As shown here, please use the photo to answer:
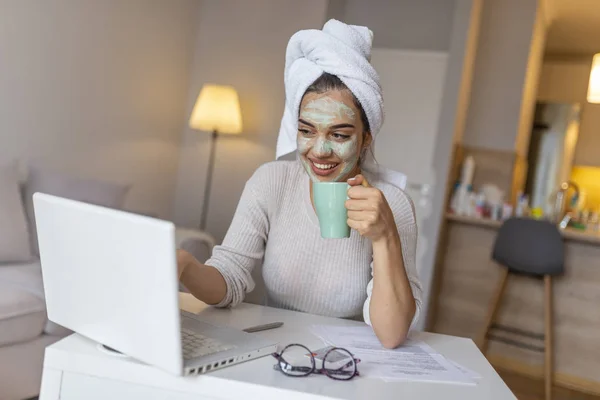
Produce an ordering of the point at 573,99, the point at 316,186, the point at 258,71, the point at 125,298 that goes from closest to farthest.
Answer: the point at 125,298, the point at 316,186, the point at 258,71, the point at 573,99

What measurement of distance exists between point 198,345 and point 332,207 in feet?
0.94

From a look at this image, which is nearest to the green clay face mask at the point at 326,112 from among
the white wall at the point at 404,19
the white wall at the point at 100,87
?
the white wall at the point at 100,87

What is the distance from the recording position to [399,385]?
78 cm

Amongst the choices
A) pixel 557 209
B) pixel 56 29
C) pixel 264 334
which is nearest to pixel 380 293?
pixel 264 334

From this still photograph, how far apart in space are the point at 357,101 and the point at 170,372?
653 mm

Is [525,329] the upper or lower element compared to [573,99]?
lower

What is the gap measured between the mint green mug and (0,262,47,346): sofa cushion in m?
1.46

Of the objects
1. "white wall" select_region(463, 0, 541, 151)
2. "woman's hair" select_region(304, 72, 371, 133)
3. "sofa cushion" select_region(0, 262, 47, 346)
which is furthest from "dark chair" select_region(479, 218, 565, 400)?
"sofa cushion" select_region(0, 262, 47, 346)

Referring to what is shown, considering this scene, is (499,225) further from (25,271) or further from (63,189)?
(25,271)

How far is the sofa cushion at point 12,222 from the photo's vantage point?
232cm

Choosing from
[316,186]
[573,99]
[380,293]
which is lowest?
[380,293]

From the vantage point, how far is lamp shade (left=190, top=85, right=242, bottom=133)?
3779 mm

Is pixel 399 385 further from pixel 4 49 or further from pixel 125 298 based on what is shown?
pixel 4 49

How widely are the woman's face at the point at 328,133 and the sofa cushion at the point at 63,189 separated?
5.88 feet
